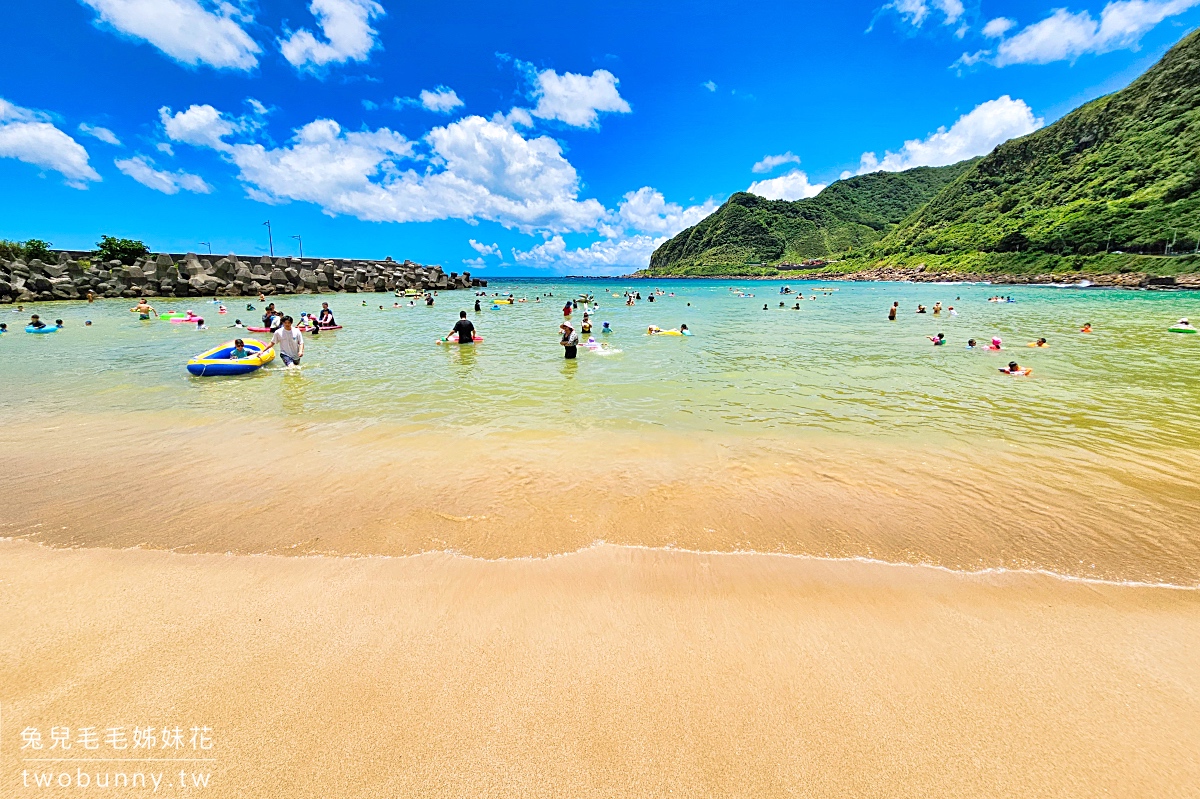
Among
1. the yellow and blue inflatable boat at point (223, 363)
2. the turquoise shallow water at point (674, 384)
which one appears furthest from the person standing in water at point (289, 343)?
the turquoise shallow water at point (674, 384)

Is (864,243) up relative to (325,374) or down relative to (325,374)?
up

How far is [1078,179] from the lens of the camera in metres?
94.0

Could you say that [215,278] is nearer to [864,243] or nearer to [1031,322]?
[1031,322]

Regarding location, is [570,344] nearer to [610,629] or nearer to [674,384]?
[674,384]

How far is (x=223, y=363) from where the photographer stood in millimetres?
12320

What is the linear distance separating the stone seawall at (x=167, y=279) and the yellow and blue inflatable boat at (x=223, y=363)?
42.0 meters

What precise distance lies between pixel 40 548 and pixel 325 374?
9.02 m

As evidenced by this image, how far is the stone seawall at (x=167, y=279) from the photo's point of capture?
3816cm

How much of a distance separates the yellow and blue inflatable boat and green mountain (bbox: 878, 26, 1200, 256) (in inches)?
4160

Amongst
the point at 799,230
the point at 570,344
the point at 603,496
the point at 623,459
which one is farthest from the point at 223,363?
the point at 799,230

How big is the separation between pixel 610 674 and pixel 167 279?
59479mm

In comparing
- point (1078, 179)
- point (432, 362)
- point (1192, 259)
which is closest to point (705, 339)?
point (432, 362)

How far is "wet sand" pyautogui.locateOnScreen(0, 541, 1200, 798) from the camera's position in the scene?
7.64 ft

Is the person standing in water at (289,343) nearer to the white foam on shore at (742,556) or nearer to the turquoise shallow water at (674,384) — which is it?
the turquoise shallow water at (674,384)
